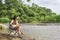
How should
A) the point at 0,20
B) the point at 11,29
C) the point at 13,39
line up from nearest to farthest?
the point at 13,39, the point at 11,29, the point at 0,20

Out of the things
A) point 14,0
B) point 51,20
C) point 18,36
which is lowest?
point 51,20

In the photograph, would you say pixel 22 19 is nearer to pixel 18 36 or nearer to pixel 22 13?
pixel 22 13

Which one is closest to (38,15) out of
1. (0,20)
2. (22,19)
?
(22,19)

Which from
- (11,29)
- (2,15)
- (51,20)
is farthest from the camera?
(51,20)

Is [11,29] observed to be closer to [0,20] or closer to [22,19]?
[0,20]

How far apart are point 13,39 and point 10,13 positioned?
69.2 metres

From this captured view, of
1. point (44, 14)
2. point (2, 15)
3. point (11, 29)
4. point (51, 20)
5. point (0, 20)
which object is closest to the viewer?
point (11, 29)

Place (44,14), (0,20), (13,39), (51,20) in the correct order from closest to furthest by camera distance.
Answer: (13,39) < (0,20) < (51,20) < (44,14)

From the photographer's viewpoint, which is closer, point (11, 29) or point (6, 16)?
point (11, 29)

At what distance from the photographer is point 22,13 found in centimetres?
9688

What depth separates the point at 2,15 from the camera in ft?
283

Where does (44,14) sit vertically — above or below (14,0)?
below

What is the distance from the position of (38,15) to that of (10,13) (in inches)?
849

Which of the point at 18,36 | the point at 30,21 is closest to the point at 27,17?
the point at 30,21
